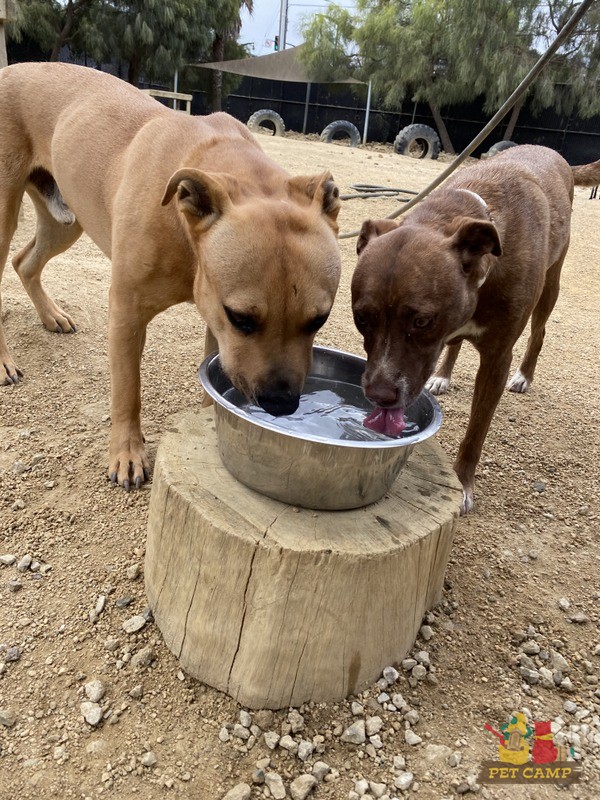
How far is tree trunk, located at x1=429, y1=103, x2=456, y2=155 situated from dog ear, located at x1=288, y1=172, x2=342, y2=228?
28761mm

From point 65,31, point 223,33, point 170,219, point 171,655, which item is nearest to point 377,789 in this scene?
point 171,655

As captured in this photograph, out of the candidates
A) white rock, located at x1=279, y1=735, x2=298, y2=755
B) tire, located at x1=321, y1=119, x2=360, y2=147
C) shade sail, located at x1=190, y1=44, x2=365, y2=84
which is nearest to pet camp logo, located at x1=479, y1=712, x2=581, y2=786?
white rock, located at x1=279, y1=735, x2=298, y2=755

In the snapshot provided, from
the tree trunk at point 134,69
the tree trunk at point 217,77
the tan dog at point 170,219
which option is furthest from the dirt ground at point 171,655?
the tree trunk at point 217,77

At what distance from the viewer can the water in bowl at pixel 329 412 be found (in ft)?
8.93

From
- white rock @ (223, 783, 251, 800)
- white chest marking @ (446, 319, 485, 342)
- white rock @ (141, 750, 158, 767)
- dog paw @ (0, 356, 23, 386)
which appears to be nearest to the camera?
white rock @ (223, 783, 251, 800)

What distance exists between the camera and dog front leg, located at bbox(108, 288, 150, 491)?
3090mm

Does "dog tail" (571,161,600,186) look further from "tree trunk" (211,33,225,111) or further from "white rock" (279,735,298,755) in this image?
"tree trunk" (211,33,225,111)

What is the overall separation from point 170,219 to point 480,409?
1832 mm

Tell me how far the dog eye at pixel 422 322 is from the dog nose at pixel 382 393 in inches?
12.6

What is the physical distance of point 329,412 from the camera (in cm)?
291

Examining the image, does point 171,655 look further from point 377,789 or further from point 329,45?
point 329,45

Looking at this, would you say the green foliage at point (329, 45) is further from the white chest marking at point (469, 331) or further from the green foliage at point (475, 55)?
the white chest marking at point (469, 331)

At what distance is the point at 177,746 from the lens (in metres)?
2.04

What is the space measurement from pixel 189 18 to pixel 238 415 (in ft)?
111
